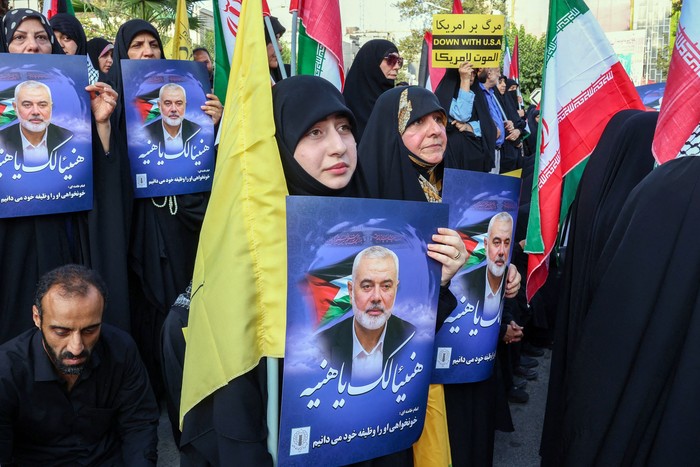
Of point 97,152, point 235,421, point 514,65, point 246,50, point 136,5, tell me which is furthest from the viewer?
point 136,5

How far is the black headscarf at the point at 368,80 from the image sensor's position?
539 centimetres

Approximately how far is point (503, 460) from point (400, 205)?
2503 mm

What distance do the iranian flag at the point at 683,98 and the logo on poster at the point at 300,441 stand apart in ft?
3.97

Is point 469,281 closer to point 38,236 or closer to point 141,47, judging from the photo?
point 38,236

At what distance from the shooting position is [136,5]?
12141mm

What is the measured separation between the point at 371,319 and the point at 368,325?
0.05 feet

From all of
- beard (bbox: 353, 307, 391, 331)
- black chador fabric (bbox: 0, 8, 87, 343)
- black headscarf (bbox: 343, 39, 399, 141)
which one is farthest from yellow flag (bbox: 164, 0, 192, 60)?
beard (bbox: 353, 307, 391, 331)

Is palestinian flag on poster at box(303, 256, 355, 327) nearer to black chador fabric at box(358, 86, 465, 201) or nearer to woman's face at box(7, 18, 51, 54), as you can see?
black chador fabric at box(358, 86, 465, 201)

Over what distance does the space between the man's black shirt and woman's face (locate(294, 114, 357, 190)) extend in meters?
1.40

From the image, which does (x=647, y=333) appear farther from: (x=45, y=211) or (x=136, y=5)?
(x=136, y=5)

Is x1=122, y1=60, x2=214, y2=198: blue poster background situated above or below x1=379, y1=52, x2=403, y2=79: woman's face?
below

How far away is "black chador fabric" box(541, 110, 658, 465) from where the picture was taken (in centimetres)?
252

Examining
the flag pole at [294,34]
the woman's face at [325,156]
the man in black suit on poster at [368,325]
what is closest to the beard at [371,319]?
the man in black suit on poster at [368,325]

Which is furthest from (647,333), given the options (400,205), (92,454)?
(92,454)
